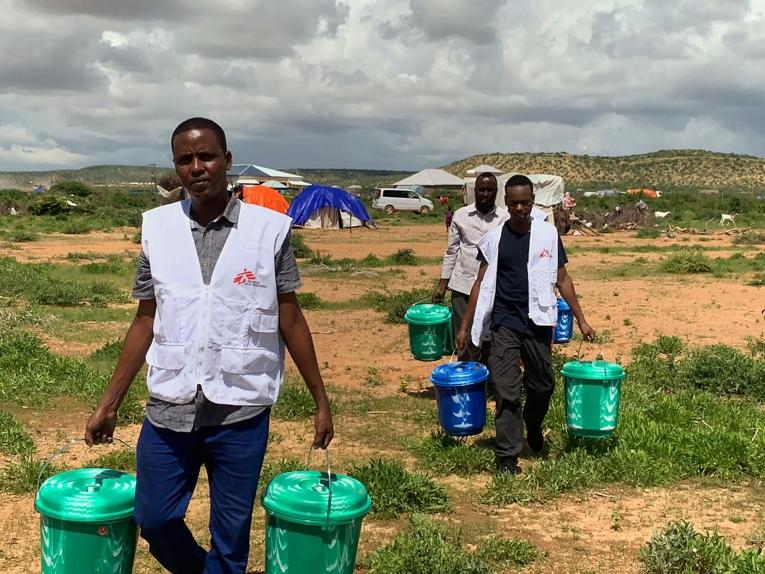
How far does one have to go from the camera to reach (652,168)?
10775 centimetres

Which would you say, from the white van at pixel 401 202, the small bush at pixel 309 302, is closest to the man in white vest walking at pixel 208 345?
the small bush at pixel 309 302

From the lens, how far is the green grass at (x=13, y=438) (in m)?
5.48

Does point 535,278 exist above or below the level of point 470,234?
below

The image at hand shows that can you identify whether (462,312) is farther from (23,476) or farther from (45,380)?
(45,380)

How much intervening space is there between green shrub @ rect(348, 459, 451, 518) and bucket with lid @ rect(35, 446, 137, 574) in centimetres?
195

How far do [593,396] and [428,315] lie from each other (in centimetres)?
201

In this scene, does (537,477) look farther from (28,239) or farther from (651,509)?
(28,239)

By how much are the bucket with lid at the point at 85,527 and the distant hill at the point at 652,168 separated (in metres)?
97.9

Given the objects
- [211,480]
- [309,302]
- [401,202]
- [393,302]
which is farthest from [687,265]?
[401,202]

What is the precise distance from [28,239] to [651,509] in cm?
2306

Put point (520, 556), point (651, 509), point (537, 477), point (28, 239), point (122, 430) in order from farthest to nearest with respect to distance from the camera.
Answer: point (28, 239) < point (122, 430) < point (537, 477) < point (651, 509) < point (520, 556)

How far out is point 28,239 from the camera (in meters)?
24.1

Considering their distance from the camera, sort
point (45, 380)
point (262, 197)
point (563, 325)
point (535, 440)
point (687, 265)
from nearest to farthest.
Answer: point (535, 440) → point (45, 380) → point (563, 325) → point (687, 265) → point (262, 197)

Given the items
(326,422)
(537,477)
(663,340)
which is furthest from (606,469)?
(663,340)
